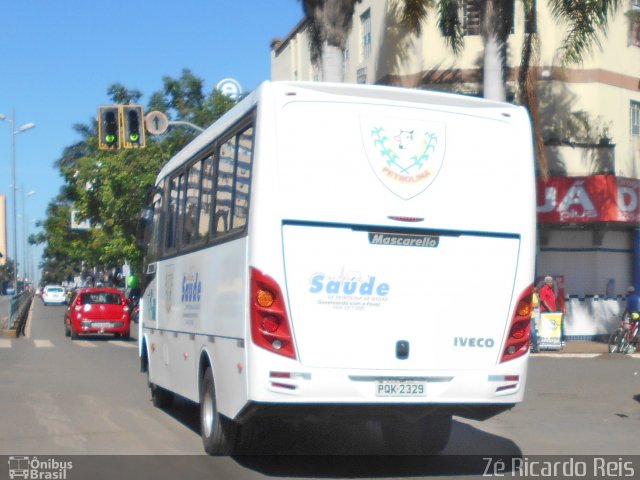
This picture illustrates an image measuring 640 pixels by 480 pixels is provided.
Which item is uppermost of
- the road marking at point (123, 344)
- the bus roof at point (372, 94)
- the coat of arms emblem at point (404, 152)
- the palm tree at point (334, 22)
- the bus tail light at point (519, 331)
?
the palm tree at point (334, 22)

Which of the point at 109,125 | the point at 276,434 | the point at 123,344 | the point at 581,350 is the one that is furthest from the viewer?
the point at 123,344

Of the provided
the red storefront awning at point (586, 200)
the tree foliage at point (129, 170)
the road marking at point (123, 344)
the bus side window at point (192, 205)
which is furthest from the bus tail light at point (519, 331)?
the tree foliage at point (129, 170)

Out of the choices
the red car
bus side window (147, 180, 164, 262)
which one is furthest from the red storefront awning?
bus side window (147, 180, 164, 262)

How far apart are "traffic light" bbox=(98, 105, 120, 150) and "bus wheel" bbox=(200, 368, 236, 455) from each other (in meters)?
13.4

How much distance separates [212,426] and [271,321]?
1.83 m

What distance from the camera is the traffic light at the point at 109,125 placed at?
74.7ft

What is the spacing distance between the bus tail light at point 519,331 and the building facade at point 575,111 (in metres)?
20.1

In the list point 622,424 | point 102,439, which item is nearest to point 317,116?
point 102,439

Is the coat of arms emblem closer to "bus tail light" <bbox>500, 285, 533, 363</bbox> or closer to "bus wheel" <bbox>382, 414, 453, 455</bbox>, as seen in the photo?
"bus tail light" <bbox>500, 285, 533, 363</bbox>

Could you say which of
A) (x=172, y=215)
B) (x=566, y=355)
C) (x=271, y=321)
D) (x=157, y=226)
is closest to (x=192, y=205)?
(x=172, y=215)

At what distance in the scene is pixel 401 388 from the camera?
343 inches

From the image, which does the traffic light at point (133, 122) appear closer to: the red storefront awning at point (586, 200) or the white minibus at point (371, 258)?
the red storefront awning at point (586, 200)

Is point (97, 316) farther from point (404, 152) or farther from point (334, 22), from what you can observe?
point (404, 152)

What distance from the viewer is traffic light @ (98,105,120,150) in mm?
22781
